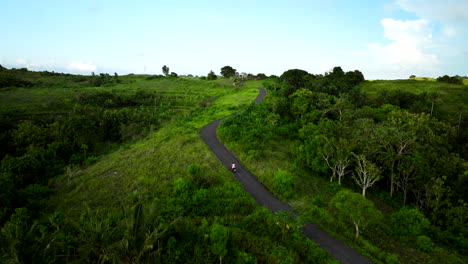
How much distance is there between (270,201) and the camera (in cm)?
2212

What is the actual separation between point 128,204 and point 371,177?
2436cm

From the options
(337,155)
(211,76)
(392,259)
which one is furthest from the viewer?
(211,76)

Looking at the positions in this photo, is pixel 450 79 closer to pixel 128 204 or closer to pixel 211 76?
pixel 211 76

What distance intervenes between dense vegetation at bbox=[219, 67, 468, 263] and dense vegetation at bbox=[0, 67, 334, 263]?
14.4 ft

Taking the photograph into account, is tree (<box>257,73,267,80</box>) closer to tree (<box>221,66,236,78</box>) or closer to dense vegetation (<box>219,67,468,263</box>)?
tree (<box>221,66,236,78</box>)

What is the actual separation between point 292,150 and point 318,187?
7182 mm

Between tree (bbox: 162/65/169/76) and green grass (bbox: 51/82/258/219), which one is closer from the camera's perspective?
green grass (bbox: 51/82/258/219)

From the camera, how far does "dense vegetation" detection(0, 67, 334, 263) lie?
12.4 metres

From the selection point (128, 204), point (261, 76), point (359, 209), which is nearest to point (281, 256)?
point (359, 209)

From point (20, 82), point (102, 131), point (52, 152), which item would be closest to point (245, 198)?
point (52, 152)

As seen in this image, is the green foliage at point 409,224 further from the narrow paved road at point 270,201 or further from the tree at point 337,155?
the tree at point 337,155

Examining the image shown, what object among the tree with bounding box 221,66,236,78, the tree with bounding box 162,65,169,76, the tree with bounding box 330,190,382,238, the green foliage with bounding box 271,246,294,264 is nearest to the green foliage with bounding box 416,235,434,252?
the tree with bounding box 330,190,382,238

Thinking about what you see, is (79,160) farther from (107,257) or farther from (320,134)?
(320,134)

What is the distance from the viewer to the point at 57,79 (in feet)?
355
